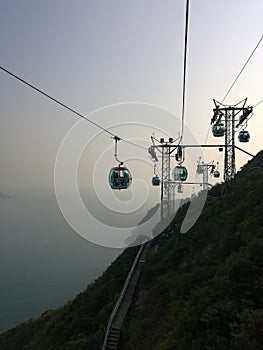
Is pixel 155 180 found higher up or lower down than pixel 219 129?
lower down

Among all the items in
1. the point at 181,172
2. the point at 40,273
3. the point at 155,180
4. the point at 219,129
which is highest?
the point at 219,129

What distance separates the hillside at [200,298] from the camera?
725 centimetres

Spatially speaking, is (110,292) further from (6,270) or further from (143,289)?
(6,270)

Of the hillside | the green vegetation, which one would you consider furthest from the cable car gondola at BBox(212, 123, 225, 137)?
the green vegetation

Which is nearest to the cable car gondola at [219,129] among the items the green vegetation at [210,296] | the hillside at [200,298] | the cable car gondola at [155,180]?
the hillside at [200,298]

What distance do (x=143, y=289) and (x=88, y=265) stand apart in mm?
82305

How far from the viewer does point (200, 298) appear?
8789mm

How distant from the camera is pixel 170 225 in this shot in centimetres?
2633

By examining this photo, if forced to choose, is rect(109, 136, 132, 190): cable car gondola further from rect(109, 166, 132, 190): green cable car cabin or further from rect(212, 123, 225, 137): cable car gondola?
rect(212, 123, 225, 137): cable car gondola

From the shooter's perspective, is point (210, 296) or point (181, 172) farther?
point (181, 172)

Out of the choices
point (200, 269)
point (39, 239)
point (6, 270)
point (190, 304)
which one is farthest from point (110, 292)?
point (39, 239)

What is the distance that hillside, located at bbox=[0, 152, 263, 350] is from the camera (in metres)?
7.25

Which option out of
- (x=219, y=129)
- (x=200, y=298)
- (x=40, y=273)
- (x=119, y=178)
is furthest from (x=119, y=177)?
(x=40, y=273)

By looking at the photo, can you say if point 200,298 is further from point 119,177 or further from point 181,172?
point 181,172
